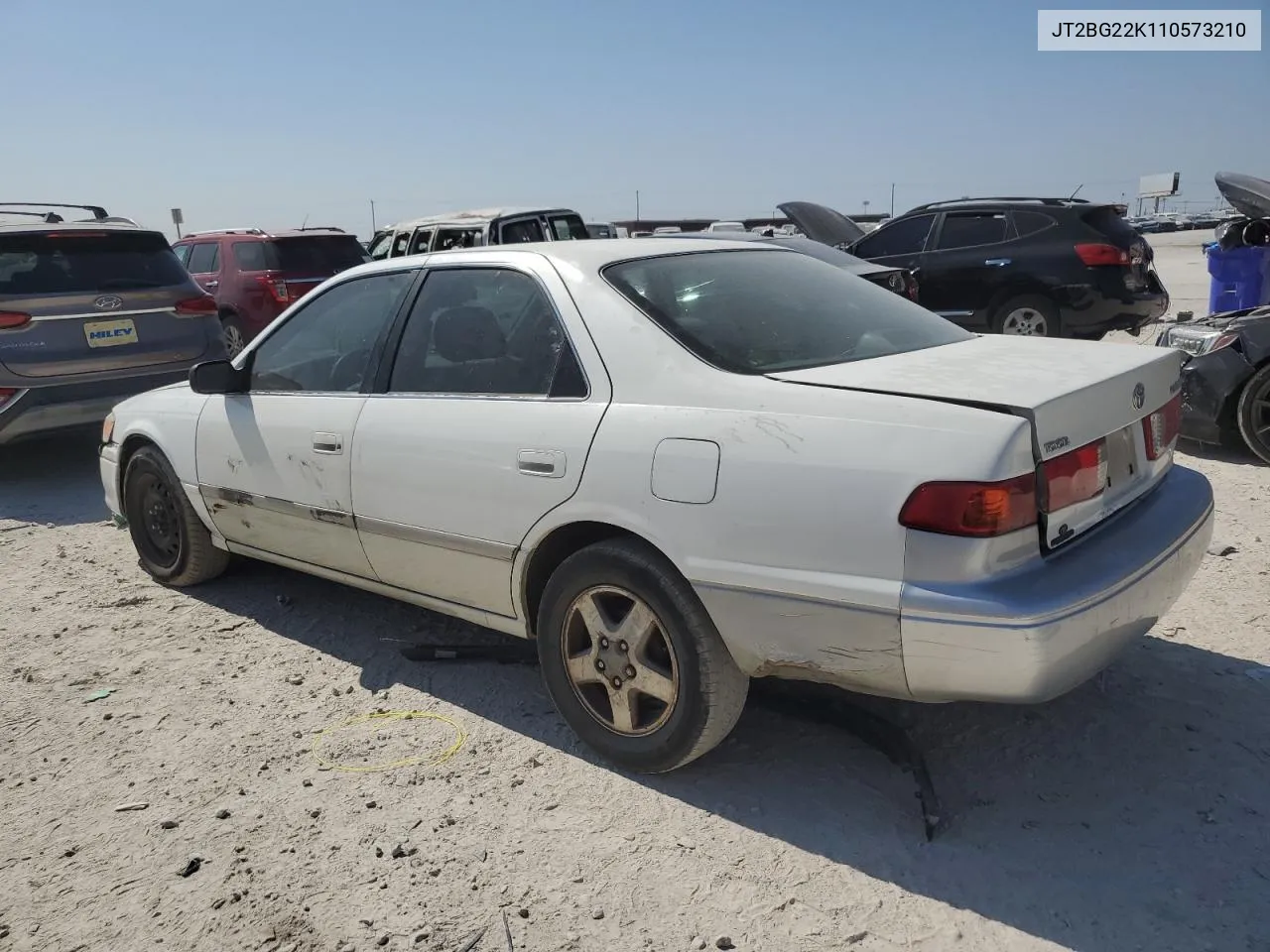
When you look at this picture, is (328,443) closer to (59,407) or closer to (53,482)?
(59,407)

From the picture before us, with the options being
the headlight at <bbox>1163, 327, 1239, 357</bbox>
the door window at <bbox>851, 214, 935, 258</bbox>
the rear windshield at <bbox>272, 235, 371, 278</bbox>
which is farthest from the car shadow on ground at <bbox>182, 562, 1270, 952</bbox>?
the rear windshield at <bbox>272, 235, 371, 278</bbox>

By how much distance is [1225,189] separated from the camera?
7562 mm

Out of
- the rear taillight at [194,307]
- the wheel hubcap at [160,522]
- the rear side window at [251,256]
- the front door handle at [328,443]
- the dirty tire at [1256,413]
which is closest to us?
the front door handle at [328,443]

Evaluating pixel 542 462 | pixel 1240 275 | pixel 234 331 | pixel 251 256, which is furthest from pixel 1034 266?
pixel 234 331

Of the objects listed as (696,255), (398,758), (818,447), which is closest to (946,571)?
(818,447)

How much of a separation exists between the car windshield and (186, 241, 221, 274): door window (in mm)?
10946

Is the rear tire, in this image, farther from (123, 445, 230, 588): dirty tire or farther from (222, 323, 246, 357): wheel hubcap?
(123, 445, 230, 588): dirty tire

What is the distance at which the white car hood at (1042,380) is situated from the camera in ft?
8.09

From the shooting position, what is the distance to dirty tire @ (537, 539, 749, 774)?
2762 mm

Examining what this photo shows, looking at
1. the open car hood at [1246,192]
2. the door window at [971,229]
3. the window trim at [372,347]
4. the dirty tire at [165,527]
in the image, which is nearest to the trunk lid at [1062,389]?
the window trim at [372,347]

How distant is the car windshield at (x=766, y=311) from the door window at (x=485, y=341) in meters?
0.29

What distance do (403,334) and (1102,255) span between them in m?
8.34

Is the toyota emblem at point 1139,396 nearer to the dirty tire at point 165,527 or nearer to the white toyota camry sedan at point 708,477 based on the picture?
the white toyota camry sedan at point 708,477

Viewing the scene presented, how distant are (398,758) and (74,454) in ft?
21.4
